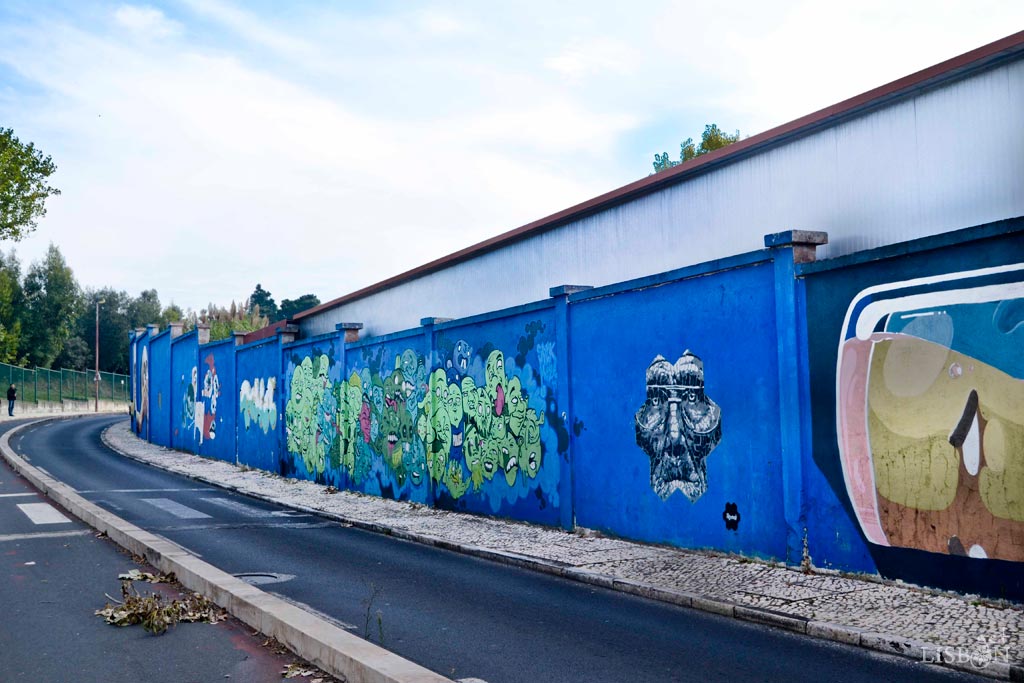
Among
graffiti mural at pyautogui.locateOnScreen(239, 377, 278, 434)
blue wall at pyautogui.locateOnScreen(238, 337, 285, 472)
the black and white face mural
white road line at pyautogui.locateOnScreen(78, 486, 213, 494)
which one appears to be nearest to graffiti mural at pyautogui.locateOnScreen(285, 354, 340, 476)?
blue wall at pyautogui.locateOnScreen(238, 337, 285, 472)

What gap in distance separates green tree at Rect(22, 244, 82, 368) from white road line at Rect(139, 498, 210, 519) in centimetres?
5920

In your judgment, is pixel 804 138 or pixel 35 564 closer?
pixel 35 564

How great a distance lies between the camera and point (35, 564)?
363 inches

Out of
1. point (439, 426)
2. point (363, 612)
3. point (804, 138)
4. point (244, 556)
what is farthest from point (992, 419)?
point (439, 426)

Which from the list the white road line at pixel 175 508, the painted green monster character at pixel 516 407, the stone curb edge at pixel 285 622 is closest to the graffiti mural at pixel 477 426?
the painted green monster character at pixel 516 407

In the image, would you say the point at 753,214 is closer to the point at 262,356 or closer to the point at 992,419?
the point at 992,419

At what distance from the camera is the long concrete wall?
691cm

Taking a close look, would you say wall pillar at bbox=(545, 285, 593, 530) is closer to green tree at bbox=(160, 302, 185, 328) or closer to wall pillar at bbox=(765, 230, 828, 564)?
wall pillar at bbox=(765, 230, 828, 564)

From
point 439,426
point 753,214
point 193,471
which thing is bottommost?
point 193,471

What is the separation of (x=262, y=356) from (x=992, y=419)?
1923cm

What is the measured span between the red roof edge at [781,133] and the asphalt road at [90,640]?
7.87 m

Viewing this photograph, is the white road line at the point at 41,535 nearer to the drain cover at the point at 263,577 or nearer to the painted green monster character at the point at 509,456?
the drain cover at the point at 263,577

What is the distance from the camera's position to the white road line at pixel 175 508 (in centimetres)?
1356

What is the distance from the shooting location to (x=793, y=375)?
27.9ft
